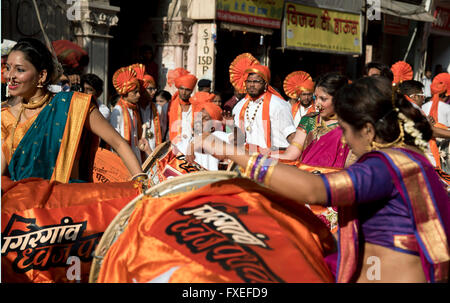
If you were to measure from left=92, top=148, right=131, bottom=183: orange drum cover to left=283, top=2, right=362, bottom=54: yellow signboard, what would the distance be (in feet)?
38.0

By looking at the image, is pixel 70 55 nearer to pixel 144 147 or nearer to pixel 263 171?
pixel 144 147

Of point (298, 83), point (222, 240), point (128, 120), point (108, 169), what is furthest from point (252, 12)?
point (222, 240)

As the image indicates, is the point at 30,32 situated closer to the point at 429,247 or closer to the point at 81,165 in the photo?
the point at 81,165

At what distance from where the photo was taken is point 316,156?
15.0ft

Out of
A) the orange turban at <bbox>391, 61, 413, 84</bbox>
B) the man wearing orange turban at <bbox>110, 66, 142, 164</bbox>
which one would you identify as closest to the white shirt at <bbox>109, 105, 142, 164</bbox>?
the man wearing orange turban at <bbox>110, 66, 142, 164</bbox>

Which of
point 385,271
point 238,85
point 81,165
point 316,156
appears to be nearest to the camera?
point 385,271

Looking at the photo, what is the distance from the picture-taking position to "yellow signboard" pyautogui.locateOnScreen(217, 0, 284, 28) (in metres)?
13.3

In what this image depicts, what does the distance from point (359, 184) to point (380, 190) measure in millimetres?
93

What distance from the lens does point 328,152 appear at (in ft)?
14.8

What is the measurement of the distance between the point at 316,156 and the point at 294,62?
14767mm

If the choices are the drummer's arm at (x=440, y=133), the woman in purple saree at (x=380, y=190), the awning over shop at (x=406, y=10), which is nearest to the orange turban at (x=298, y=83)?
the drummer's arm at (x=440, y=133)

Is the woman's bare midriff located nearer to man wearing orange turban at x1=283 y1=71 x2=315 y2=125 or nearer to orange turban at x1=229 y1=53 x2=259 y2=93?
orange turban at x1=229 y1=53 x2=259 y2=93

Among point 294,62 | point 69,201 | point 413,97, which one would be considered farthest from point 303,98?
point 294,62

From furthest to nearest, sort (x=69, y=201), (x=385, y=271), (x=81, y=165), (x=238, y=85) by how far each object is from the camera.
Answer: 1. (x=238, y=85)
2. (x=81, y=165)
3. (x=69, y=201)
4. (x=385, y=271)
